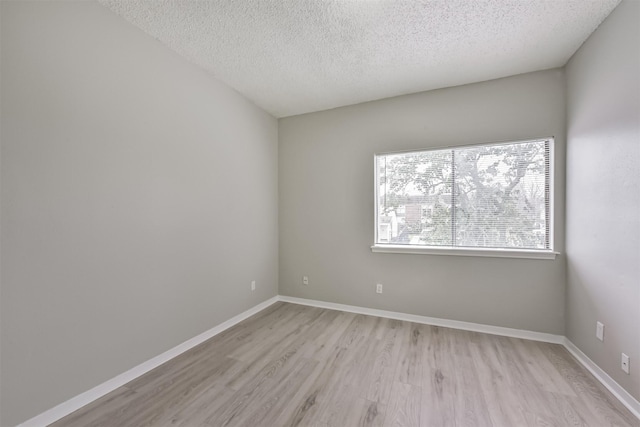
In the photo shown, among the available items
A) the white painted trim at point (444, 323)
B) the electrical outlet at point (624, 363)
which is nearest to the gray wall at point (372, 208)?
the white painted trim at point (444, 323)

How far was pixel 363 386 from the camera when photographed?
183cm

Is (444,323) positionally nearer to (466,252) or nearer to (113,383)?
(466,252)

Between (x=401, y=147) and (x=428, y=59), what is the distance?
3.15 ft

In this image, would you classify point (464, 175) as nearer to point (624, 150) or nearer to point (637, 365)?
point (624, 150)

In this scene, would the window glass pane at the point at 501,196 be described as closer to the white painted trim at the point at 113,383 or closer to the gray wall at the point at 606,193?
the gray wall at the point at 606,193

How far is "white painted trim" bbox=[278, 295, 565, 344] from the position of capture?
247 cm

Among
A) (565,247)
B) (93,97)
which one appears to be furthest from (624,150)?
(93,97)

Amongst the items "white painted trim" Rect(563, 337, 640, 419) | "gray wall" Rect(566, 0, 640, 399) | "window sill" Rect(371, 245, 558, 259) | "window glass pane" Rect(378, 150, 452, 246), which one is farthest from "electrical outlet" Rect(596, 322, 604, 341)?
"window glass pane" Rect(378, 150, 452, 246)

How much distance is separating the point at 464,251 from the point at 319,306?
1937 mm

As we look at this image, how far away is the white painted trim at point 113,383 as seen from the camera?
1469 mm

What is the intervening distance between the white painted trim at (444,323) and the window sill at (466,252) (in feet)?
2.46

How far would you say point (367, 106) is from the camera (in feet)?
10.6

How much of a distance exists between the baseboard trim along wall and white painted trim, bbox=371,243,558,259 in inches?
29.6

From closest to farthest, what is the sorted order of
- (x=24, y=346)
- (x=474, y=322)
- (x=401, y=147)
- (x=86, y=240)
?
(x=24, y=346) < (x=86, y=240) < (x=474, y=322) < (x=401, y=147)
